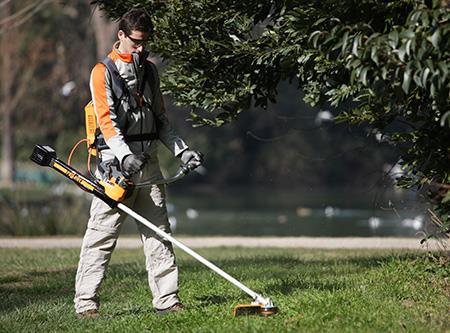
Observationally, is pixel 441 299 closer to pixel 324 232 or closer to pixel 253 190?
pixel 324 232

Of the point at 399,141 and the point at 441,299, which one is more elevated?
the point at 399,141

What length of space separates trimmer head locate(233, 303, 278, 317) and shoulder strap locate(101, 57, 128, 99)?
1630mm

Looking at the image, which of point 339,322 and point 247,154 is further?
point 247,154

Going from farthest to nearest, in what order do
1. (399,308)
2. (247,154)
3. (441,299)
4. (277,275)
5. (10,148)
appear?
(247,154), (10,148), (277,275), (441,299), (399,308)

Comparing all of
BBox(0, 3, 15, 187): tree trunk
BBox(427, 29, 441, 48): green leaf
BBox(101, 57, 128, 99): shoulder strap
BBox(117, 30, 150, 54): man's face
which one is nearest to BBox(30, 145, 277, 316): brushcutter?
BBox(101, 57, 128, 99): shoulder strap

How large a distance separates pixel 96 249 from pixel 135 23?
1.57 metres

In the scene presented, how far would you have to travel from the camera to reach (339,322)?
19.5 ft

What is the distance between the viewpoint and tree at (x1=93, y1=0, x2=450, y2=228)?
6.71m

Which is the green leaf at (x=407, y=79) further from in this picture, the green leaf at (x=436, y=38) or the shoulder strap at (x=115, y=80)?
the shoulder strap at (x=115, y=80)

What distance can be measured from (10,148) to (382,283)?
121ft

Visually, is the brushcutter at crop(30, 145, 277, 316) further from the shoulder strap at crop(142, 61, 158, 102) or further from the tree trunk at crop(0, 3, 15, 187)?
the tree trunk at crop(0, 3, 15, 187)

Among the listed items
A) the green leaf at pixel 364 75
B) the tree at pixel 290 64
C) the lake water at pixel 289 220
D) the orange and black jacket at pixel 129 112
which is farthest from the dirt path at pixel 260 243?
the green leaf at pixel 364 75

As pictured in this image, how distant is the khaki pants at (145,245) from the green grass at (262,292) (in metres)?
0.18

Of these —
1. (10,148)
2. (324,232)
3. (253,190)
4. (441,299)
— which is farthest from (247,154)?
(441,299)
